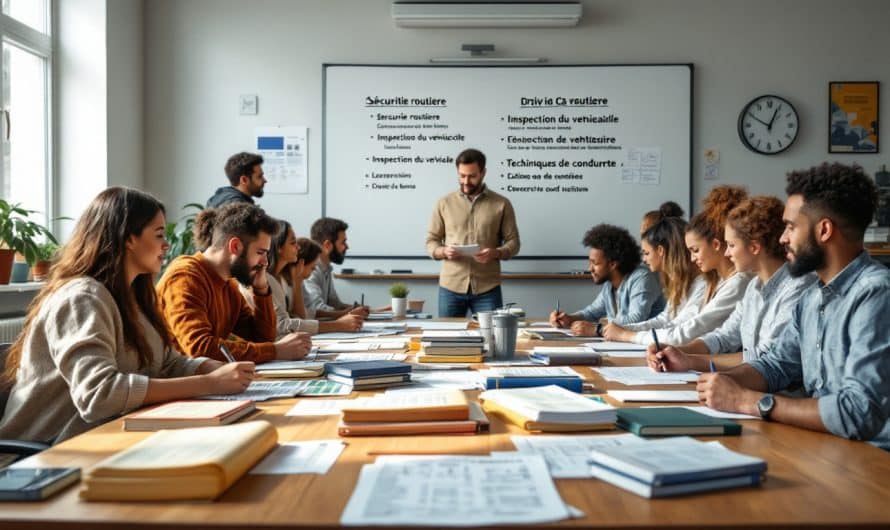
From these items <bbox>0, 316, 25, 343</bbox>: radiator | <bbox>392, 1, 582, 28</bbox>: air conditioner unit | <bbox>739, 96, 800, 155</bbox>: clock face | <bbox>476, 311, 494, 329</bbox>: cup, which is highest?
<bbox>392, 1, 582, 28</bbox>: air conditioner unit

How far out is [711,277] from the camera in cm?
325

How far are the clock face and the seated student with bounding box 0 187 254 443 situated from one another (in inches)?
186

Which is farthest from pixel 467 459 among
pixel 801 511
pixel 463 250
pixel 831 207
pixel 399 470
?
pixel 463 250

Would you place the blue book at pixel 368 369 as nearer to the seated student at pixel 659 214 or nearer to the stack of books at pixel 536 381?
the stack of books at pixel 536 381

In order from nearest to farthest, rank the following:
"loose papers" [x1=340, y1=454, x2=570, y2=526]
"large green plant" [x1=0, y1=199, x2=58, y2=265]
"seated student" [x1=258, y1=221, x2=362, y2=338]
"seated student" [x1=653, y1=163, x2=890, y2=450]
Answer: "loose papers" [x1=340, y1=454, x2=570, y2=526]
"seated student" [x1=653, y1=163, x2=890, y2=450]
"seated student" [x1=258, y1=221, x2=362, y2=338]
"large green plant" [x1=0, y1=199, x2=58, y2=265]

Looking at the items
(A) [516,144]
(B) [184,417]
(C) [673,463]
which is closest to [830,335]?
(C) [673,463]

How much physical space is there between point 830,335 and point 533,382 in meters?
0.64

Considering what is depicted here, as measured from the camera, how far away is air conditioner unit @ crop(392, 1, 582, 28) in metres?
5.64

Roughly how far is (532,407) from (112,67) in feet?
15.6

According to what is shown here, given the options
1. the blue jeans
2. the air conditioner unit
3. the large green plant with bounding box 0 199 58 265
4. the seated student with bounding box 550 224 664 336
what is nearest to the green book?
the seated student with bounding box 550 224 664 336

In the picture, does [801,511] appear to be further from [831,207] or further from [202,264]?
[202,264]

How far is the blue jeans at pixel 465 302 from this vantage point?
5.16m

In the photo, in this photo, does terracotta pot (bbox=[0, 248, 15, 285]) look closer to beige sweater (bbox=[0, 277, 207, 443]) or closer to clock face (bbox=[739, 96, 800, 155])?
beige sweater (bbox=[0, 277, 207, 443])

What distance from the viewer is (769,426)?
152 centimetres
